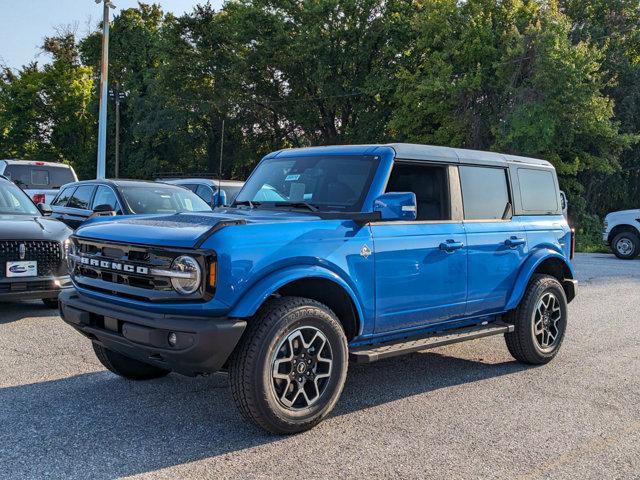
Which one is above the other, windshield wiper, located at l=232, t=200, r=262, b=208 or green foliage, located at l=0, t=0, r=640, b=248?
green foliage, located at l=0, t=0, r=640, b=248

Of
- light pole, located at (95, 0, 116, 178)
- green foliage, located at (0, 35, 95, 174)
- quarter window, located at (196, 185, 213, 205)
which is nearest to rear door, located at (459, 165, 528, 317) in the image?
quarter window, located at (196, 185, 213, 205)

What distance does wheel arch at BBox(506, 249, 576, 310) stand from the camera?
5617 millimetres

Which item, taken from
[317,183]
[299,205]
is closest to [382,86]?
[317,183]

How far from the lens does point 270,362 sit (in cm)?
382

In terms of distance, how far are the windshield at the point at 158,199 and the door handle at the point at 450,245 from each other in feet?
17.1

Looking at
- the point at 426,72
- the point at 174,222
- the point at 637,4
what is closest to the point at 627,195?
the point at 637,4

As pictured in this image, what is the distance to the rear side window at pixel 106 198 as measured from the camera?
31.1ft

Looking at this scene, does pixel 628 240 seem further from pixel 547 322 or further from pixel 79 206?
pixel 79 206

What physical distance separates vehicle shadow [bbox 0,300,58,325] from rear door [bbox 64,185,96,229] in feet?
7.34

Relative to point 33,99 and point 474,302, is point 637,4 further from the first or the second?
point 33,99

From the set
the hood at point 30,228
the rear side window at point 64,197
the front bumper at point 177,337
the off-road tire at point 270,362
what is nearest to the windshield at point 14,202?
the hood at point 30,228

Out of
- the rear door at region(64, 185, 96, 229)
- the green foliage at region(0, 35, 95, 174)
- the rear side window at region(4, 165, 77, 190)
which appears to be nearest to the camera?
the rear door at region(64, 185, 96, 229)

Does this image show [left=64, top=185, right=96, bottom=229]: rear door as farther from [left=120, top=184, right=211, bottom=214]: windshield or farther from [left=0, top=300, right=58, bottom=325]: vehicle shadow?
[left=0, top=300, right=58, bottom=325]: vehicle shadow

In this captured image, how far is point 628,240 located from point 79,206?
576 inches
